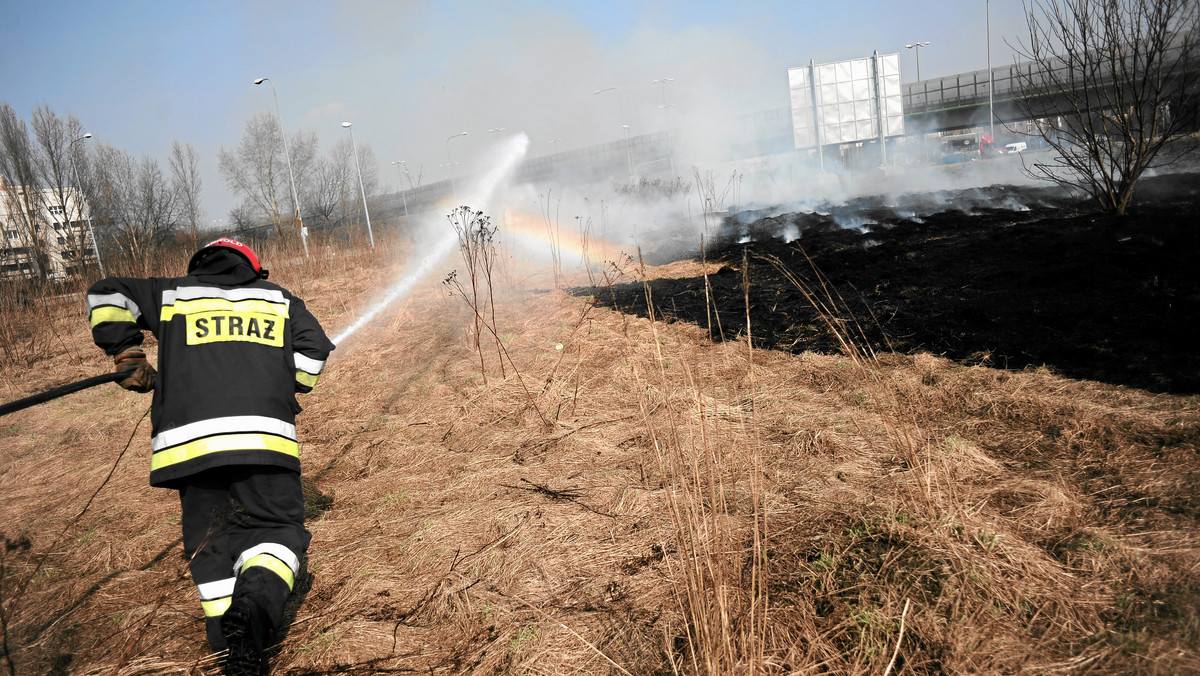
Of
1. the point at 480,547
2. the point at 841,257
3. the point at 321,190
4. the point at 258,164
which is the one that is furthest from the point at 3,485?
the point at 321,190

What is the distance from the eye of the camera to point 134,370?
2.86 meters

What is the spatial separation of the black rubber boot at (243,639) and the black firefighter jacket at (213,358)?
596mm

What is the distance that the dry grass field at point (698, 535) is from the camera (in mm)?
2271

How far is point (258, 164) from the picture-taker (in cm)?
4206

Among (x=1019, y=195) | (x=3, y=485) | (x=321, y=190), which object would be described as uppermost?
(x=321, y=190)

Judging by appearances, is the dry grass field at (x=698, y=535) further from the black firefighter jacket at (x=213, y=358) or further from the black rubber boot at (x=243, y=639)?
the black firefighter jacket at (x=213, y=358)

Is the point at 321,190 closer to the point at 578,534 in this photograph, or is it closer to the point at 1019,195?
the point at 1019,195

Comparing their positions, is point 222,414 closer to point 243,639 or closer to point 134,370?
point 134,370

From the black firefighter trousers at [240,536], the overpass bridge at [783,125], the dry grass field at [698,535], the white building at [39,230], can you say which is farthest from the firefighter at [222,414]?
the overpass bridge at [783,125]

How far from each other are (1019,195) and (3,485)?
855 inches

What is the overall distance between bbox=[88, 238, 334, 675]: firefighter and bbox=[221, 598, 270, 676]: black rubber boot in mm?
46

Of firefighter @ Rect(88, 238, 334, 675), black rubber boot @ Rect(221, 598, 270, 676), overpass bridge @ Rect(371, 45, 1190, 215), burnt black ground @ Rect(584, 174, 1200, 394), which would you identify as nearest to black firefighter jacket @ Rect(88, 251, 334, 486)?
firefighter @ Rect(88, 238, 334, 675)

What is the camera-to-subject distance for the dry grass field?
227cm

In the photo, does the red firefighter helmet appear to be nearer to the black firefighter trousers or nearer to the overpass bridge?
the black firefighter trousers
